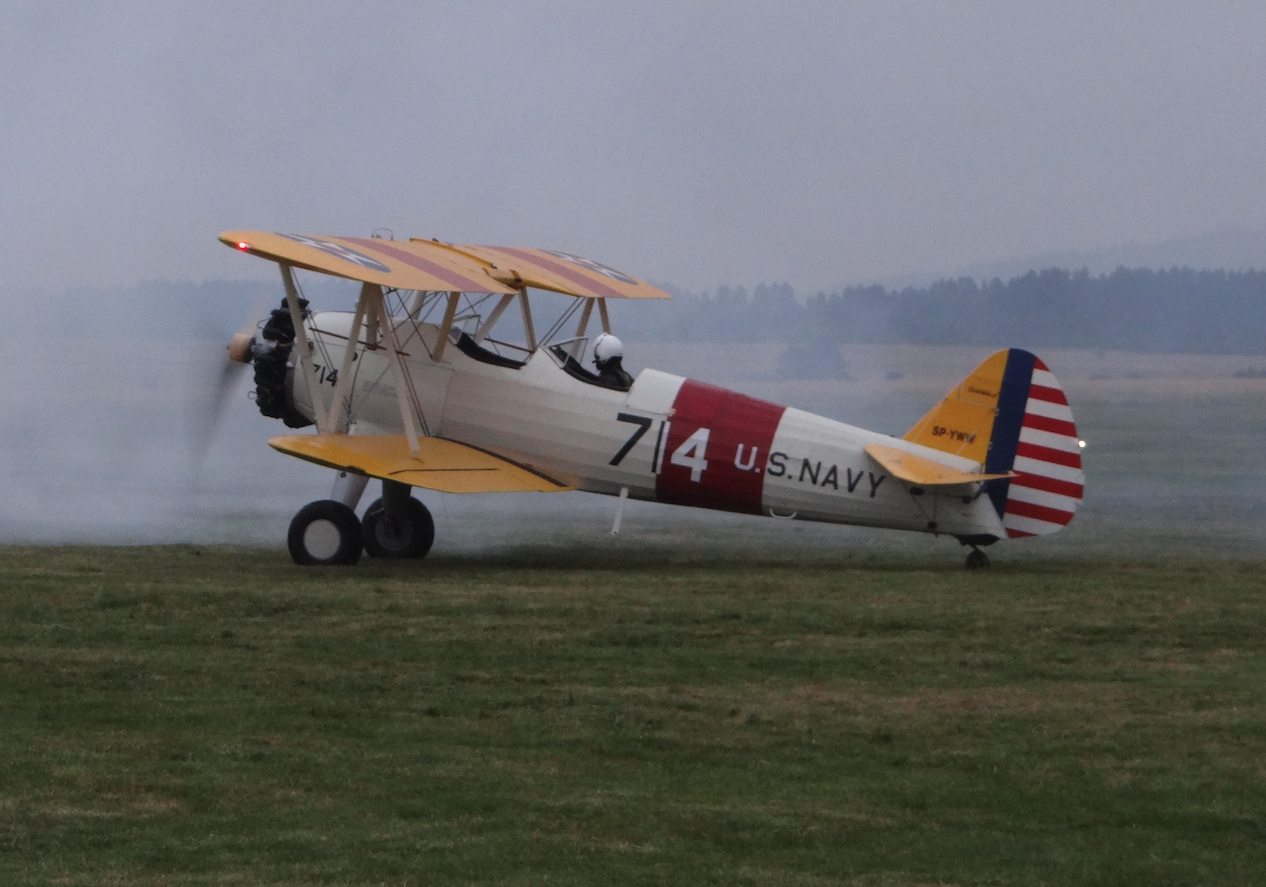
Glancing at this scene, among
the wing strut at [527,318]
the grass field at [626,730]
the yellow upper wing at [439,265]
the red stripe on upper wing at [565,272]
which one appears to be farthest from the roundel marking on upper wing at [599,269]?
the grass field at [626,730]

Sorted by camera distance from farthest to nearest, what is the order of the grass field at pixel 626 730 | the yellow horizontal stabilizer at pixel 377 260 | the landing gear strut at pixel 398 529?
the landing gear strut at pixel 398 529, the yellow horizontal stabilizer at pixel 377 260, the grass field at pixel 626 730

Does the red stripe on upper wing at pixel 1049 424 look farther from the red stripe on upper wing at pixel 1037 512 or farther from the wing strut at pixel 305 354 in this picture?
the wing strut at pixel 305 354

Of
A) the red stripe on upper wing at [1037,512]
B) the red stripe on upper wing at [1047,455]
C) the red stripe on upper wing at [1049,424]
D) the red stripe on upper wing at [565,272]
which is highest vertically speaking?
the red stripe on upper wing at [565,272]

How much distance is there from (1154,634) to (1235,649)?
0.49m

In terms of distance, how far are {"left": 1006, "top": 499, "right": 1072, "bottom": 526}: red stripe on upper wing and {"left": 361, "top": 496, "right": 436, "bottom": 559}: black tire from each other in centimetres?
447

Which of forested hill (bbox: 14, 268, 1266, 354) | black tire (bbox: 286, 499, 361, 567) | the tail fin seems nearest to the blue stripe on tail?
the tail fin

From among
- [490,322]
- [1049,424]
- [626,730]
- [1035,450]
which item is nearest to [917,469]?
[1035,450]

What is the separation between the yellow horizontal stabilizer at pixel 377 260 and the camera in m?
11.5

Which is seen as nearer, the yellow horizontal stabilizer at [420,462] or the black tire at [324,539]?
the yellow horizontal stabilizer at [420,462]

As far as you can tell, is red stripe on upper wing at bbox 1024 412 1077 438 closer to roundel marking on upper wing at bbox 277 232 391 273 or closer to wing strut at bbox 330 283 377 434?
roundel marking on upper wing at bbox 277 232 391 273

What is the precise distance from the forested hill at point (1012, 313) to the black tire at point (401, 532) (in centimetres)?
1433

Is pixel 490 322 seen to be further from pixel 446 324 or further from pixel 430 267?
pixel 430 267

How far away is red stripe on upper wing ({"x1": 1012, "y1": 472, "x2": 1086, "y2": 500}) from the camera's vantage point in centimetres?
1201

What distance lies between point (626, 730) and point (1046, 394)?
5781 mm
